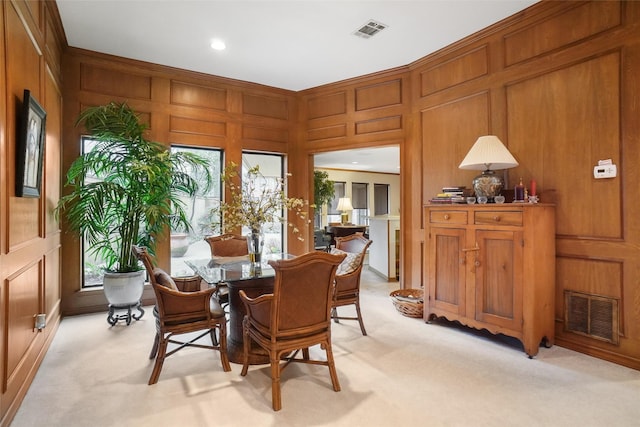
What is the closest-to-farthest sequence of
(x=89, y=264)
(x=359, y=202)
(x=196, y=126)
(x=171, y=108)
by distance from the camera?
1. (x=89, y=264)
2. (x=171, y=108)
3. (x=196, y=126)
4. (x=359, y=202)

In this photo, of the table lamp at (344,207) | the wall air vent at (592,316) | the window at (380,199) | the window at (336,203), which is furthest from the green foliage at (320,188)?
the wall air vent at (592,316)

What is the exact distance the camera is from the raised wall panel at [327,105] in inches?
202

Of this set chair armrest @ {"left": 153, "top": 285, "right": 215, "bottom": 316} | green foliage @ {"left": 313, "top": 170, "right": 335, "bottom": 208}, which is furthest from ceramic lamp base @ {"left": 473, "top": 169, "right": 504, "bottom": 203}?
green foliage @ {"left": 313, "top": 170, "right": 335, "bottom": 208}

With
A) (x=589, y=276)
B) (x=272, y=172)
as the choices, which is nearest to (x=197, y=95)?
(x=272, y=172)

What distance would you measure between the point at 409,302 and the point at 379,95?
280 centimetres

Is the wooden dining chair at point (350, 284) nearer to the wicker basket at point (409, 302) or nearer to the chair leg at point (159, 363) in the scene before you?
the wicker basket at point (409, 302)

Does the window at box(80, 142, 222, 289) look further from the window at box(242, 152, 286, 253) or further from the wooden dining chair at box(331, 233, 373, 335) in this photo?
the wooden dining chair at box(331, 233, 373, 335)

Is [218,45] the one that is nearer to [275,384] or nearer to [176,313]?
[176,313]

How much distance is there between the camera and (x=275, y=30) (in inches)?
143

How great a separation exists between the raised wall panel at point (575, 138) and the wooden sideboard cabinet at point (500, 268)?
0.83ft

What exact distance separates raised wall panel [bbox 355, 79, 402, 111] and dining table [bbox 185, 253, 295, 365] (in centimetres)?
288

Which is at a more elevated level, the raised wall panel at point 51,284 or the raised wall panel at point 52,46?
the raised wall panel at point 52,46

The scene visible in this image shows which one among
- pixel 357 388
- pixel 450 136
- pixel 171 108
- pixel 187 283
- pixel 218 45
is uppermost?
pixel 218 45

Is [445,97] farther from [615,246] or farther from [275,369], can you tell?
[275,369]
